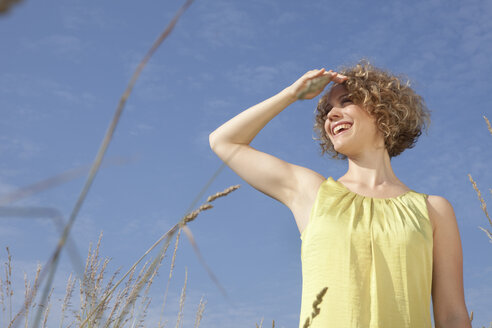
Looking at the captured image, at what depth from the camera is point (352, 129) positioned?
2559mm

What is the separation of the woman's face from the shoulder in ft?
1.27

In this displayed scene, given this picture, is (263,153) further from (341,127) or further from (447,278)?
(447,278)

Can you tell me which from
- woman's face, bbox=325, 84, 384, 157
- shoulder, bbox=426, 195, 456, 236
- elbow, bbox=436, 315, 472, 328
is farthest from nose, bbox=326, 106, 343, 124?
elbow, bbox=436, 315, 472, 328

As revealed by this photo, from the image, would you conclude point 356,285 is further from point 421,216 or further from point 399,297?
point 421,216

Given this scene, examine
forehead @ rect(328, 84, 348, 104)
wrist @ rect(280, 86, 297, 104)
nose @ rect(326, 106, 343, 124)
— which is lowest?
nose @ rect(326, 106, 343, 124)

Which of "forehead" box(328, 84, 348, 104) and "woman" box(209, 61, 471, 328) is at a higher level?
"forehead" box(328, 84, 348, 104)

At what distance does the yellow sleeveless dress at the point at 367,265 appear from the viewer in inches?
83.3

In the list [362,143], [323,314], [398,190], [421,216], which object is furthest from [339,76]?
[323,314]

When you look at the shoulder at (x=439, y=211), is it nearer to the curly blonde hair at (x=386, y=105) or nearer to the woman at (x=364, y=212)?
the woman at (x=364, y=212)

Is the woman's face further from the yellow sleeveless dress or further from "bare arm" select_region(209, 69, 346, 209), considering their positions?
the yellow sleeveless dress

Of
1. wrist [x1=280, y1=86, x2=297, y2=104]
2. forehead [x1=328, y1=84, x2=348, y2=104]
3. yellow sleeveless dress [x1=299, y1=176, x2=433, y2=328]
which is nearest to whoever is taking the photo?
yellow sleeveless dress [x1=299, y1=176, x2=433, y2=328]

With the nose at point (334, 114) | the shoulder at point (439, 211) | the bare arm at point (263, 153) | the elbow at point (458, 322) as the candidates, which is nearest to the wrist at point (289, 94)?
the bare arm at point (263, 153)

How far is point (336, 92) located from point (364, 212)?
28.6 inches

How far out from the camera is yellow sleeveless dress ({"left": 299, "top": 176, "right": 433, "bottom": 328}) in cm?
212
